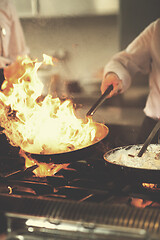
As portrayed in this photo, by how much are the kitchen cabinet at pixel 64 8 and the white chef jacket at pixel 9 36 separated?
1131 millimetres

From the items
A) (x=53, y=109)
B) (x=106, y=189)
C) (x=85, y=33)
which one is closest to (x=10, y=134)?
(x=53, y=109)

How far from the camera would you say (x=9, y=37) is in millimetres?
3109

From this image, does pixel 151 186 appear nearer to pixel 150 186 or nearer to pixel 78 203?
pixel 150 186

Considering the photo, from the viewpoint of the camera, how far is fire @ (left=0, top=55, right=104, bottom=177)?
1786 mm

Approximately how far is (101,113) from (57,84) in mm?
665

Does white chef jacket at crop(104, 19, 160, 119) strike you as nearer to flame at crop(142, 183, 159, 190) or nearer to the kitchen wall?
flame at crop(142, 183, 159, 190)

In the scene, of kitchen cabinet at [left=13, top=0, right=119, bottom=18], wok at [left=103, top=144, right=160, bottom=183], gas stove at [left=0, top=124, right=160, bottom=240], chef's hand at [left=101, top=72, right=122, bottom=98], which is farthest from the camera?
kitchen cabinet at [left=13, top=0, right=119, bottom=18]

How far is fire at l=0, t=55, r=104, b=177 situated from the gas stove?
13 centimetres

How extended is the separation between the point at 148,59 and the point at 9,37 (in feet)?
4.13

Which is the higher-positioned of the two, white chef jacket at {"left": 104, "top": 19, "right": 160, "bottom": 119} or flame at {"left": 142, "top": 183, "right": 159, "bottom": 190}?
white chef jacket at {"left": 104, "top": 19, "right": 160, "bottom": 119}

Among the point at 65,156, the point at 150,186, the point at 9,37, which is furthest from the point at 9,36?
the point at 150,186

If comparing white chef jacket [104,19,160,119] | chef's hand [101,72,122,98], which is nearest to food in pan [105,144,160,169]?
chef's hand [101,72,122,98]

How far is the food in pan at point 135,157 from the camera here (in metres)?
1.52

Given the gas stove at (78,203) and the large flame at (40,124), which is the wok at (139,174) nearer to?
the gas stove at (78,203)
